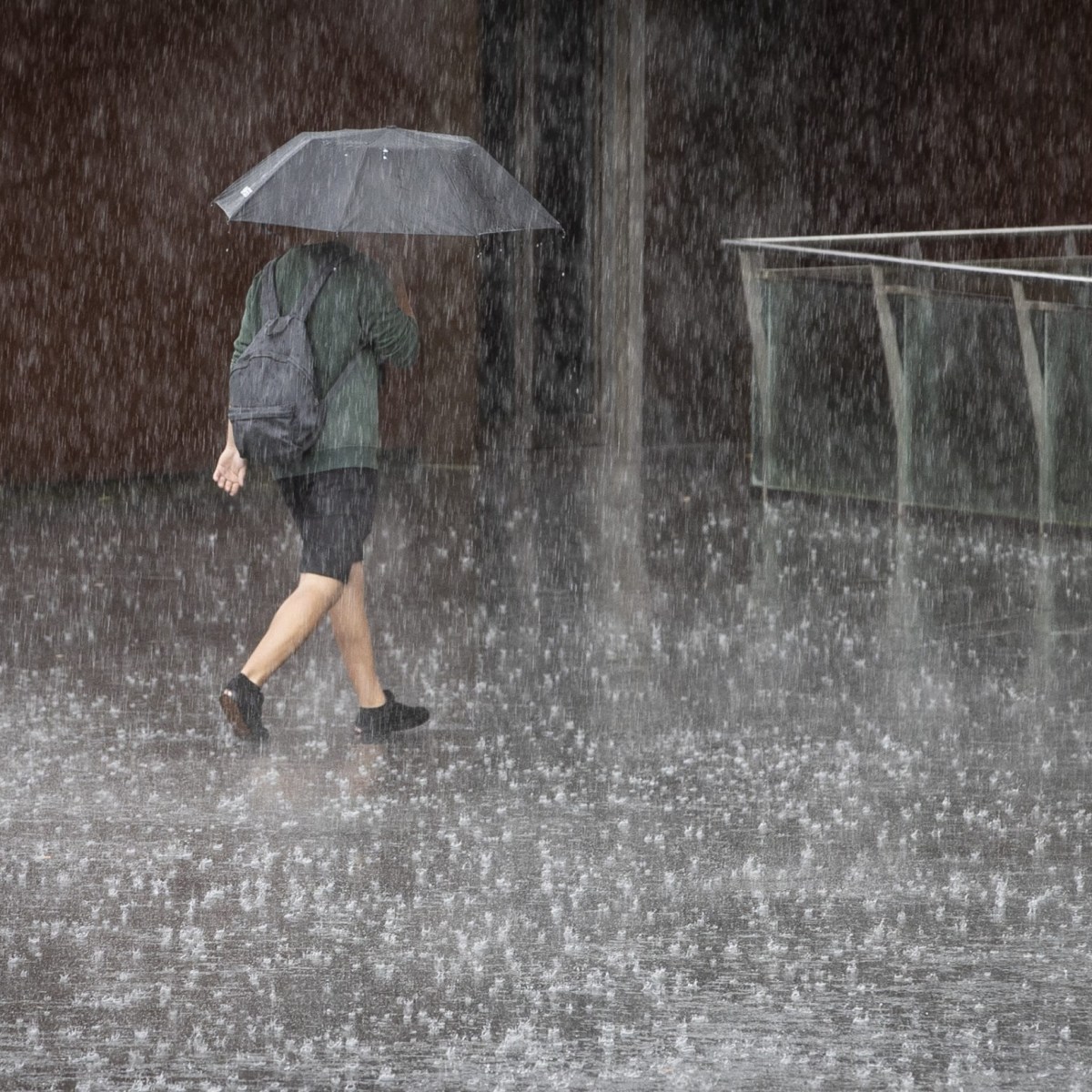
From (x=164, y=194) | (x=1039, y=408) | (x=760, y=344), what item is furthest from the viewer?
(x=164, y=194)

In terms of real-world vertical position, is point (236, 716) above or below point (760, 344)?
below

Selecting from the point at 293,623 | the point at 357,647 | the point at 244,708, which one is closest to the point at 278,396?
the point at 293,623

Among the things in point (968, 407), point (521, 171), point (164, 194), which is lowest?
point (968, 407)

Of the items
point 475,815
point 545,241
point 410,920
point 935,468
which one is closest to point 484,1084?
point 410,920

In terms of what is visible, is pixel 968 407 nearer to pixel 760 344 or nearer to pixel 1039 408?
pixel 1039 408

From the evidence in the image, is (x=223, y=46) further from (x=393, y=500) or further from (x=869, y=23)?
(x=869, y=23)

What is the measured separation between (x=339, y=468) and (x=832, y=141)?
34.9 ft

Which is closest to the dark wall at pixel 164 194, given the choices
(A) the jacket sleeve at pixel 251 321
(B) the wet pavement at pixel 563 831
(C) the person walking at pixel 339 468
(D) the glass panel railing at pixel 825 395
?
(D) the glass panel railing at pixel 825 395

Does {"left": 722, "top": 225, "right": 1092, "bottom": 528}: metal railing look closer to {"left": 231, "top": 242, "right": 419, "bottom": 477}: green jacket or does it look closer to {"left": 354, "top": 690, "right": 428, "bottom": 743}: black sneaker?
{"left": 231, "top": 242, "right": 419, "bottom": 477}: green jacket

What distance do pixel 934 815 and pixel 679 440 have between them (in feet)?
34.4

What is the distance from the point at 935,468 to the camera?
11703 mm

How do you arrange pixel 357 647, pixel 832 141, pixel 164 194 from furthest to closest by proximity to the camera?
pixel 832 141 < pixel 164 194 < pixel 357 647

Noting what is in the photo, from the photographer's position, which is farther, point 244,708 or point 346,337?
point 346,337

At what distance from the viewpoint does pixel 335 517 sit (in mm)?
6816
